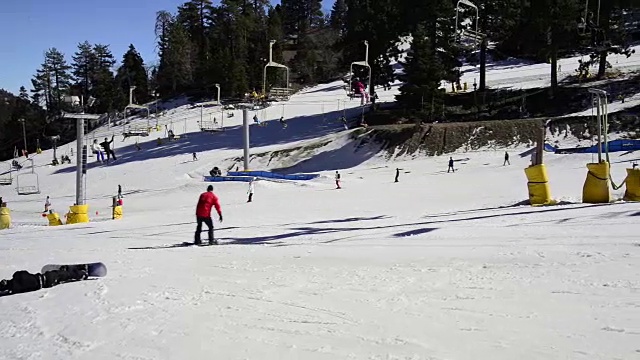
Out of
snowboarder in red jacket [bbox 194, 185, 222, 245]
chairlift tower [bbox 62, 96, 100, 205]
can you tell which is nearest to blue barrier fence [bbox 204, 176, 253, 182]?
chairlift tower [bbox 62, 96, 100, 205]

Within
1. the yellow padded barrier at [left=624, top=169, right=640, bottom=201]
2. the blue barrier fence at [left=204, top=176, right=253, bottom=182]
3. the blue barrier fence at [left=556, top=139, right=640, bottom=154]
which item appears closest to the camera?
the yellow padded barrier at [left=624, top=169, right=640, bottom=201]

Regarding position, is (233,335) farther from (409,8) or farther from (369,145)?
(409,8)

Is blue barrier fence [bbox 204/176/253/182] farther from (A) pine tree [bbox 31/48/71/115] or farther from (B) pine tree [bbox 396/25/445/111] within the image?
(A) pine tree [bbox 31/48/71/115]

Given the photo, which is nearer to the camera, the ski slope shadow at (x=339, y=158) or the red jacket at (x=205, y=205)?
the red jacket at (x=205, y=205)

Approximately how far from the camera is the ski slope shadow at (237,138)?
50.7 metres

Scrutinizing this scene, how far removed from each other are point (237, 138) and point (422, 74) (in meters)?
19.3

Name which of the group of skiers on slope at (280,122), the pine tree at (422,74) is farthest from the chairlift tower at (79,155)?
the group of skiers on slope at (280,122)

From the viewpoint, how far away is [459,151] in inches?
1645

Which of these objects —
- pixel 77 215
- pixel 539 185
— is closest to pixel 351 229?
pixel 539 185

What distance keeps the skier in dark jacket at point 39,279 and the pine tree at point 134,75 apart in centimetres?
8877

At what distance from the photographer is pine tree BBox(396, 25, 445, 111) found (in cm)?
4472

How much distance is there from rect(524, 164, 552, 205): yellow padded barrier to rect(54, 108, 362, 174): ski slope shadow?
3535cm

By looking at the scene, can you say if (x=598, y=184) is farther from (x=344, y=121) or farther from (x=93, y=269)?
(x=344, y=121)

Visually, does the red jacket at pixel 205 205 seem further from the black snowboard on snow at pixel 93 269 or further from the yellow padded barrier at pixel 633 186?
the yellow padded barrier at pixel 633 186
